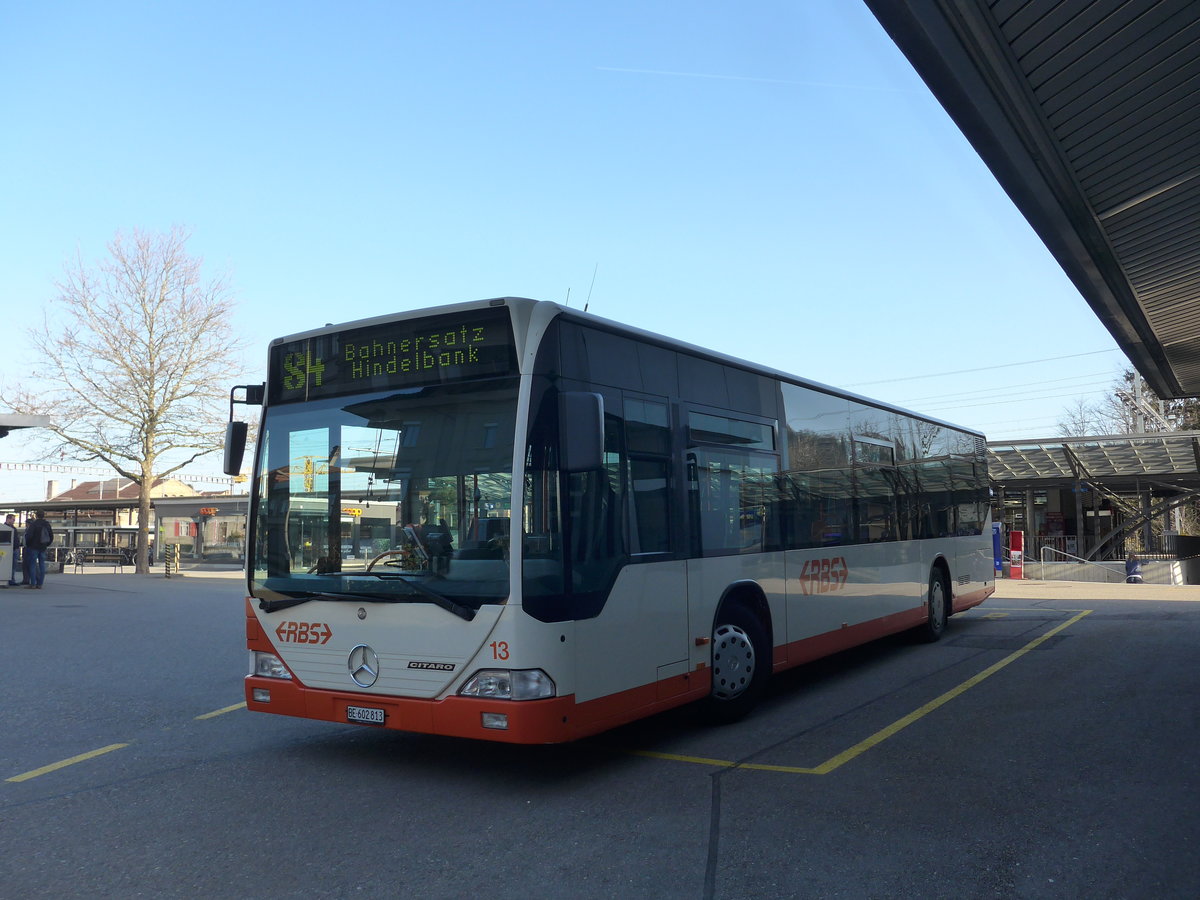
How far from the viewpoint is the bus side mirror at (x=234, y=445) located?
6.88 m

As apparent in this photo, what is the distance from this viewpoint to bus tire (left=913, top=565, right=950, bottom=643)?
12.4m

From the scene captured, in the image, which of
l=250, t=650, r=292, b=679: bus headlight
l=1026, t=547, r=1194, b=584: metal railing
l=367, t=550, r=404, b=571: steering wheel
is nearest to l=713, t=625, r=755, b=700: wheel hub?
l=367, t=550, r=404, b=571: steering wheel

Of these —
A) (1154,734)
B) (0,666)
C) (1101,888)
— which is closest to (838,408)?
(1154,734)

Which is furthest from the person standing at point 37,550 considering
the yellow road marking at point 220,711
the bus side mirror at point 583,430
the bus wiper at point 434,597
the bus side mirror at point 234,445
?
the bus side mirror at point 583,430

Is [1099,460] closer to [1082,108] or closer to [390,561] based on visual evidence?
[1082,108]

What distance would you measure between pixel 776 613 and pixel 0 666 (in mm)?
8598

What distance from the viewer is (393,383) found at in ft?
20.7

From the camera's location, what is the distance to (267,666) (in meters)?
6.57

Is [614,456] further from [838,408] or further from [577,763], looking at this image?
[838,408]

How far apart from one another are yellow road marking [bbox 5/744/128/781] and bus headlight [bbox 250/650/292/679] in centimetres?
130

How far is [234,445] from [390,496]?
1575mm

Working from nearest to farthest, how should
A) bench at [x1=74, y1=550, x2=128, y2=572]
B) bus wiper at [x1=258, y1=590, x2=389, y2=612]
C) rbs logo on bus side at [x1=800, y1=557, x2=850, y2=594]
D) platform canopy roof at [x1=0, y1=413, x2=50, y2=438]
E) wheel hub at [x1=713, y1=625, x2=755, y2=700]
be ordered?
bus wiper at [x1=258, y1=590, x2=389, y2=612] → wheel hub at [x1=713, y1=625, x2=755, y2=700] → rbs logo on bus side at [x1=800, y1=557, x2=850, y2=594] → platform canopy roof at [x1=0, y1=413, x2=50, y2=438] → bench at [x1=74, y1=550, x2=128, y2=572]

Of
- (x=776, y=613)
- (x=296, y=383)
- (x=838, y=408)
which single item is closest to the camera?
(x=296, y=383)

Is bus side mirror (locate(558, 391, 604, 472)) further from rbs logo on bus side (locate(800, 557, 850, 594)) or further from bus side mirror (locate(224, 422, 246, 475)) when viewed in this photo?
rbs logo on bus side (locate(800, 557, 850, 594))
